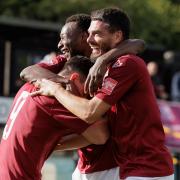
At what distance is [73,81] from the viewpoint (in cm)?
494

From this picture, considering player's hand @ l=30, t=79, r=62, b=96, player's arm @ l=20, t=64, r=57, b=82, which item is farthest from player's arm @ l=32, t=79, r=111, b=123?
player's arm @ l=20, t=64, r=57, b=82

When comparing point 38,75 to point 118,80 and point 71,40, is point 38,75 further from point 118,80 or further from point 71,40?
point 118,80

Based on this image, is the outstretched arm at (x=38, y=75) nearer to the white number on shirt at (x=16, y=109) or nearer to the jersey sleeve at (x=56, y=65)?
the jersey sleeve at (x=56, y=65)

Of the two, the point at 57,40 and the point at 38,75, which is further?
the point at 57,40

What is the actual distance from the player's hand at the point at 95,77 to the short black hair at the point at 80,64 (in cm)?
7

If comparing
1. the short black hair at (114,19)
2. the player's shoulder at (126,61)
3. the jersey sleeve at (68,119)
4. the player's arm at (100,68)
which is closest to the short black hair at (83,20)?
the short black hair at (114,19)

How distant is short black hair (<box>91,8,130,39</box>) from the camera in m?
5.03

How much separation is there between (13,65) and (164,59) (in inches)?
202

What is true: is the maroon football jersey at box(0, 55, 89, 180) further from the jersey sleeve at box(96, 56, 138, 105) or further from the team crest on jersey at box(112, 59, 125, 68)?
the team crest on jersey at box(112, 59, 125, 68)

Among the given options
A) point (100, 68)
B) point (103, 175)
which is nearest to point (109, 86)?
point (100, 68)

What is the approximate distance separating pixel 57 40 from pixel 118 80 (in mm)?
10563

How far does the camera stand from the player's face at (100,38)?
503 cm

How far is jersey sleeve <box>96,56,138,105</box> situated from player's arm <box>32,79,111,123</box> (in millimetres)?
49

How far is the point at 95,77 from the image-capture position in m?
4.96
